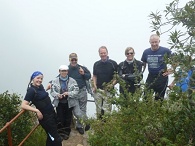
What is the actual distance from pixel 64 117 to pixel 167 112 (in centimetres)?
379

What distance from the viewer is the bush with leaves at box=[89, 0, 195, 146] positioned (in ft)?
6.57

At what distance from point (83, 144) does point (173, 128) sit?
12.7 feet

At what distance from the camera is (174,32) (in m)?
1.94

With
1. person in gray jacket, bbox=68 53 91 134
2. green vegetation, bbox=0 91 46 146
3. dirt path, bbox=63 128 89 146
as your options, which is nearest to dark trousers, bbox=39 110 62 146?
green vegetation, bbox=0 91 46 146

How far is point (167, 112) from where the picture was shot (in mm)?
2455

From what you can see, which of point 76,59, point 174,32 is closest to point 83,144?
point 76,59

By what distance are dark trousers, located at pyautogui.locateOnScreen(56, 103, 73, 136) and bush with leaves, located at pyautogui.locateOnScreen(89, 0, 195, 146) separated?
2.36 metres

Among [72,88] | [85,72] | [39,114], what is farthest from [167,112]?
[85,72]

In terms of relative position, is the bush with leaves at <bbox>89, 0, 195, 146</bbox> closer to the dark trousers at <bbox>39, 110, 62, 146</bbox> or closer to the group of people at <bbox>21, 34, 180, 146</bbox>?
the dark trousers at <bbox>39, 110, 62, 146</bbox>

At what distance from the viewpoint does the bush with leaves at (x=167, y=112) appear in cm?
200

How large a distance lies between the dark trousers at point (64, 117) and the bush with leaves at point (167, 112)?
7.76ft

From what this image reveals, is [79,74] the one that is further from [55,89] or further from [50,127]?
[50,127]

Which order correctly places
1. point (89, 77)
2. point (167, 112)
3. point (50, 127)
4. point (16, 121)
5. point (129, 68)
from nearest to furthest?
point (167, 112) → point (50, 127) → point (16, 121) → point (129, 68) → point (89, 77)

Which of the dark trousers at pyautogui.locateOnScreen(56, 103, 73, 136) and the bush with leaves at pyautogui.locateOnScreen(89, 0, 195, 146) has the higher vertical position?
the bush with leaves at pyautogui.locateOnScreen(89, 0, 195, 146)
